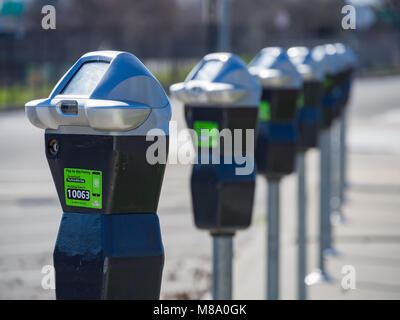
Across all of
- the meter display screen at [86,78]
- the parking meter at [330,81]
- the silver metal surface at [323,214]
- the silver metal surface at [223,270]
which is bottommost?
the silver metal surface at [323,214]

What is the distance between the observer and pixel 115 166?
2281 millimetres

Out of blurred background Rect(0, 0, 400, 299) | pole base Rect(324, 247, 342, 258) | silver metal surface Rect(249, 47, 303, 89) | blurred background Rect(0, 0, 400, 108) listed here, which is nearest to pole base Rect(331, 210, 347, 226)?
blurred background Rect(0, 0, 400, 299)

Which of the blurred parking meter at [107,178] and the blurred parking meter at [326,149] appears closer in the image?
the blurred parking meter at [107,178]

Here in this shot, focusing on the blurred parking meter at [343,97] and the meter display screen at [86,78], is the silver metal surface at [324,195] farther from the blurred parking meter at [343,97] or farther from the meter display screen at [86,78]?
the meter display screen at [86,78]

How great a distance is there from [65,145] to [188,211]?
227 inches

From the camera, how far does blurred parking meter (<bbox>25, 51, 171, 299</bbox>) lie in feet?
7.50

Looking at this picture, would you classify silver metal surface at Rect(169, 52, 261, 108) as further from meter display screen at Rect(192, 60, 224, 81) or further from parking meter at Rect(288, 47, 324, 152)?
parking meter at Rect(288, 47, 324, 152)

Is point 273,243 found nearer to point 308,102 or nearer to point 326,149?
point 308,102

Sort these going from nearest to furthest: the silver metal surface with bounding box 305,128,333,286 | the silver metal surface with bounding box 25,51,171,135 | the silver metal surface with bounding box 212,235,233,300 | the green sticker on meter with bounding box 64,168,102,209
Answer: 1. the silver metal surface with bounding box 25,51,171,135
2. the green sticker on meter with bounding box 64,168,102,209
3. the silver metal surface with bounding box 212,235,233,300
4. the silver metal surface with bounding box 305,128,333,286

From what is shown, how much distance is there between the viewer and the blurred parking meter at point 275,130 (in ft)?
13.9

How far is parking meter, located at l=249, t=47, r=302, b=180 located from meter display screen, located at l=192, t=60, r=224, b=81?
2.68 feet

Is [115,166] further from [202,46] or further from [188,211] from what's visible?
[202,46]

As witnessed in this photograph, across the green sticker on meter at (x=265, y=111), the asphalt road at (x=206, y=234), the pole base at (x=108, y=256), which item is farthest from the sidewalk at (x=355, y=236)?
the pole base at (x=108, y=256)

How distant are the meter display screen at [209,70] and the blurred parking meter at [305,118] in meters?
1.69
